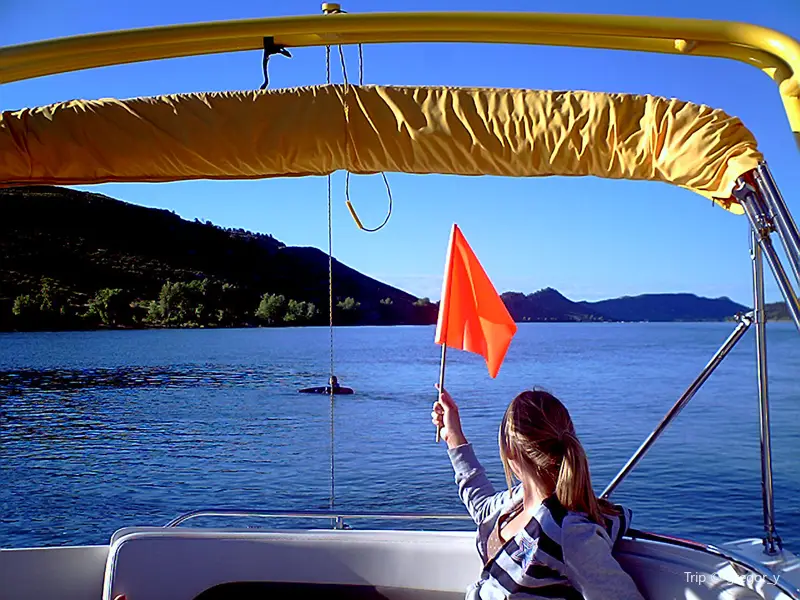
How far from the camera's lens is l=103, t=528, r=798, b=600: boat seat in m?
2.44

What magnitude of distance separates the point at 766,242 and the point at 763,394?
543 mm

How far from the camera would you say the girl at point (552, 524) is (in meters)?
1.81

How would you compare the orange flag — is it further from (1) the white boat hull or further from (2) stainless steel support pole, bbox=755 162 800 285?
(2) stainless steel support pole, bbox=755 162 800 285

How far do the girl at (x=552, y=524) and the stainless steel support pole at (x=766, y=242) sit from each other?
19.9 inches

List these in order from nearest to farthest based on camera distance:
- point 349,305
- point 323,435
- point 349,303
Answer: point 323,435
point 349,303
point 349,305

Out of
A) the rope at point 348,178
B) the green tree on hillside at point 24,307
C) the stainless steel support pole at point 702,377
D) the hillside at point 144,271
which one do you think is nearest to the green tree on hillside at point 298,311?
the hillside at point 144,271

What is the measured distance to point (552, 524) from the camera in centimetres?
182

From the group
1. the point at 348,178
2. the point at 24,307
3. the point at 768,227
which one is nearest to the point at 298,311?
the point at 24,307

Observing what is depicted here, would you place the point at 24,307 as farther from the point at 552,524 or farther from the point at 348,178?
the point at 552,524

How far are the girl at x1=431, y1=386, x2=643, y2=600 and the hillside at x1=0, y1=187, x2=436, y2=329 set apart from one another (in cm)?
4264

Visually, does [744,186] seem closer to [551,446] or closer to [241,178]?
[551,446]

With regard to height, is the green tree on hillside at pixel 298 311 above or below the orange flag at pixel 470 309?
above

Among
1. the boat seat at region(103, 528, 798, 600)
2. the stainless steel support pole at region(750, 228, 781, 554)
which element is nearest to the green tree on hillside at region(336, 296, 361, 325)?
the boat seat at region(103, 528, 798, 600)

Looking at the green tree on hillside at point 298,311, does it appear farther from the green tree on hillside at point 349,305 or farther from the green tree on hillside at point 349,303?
the green tree on hillside at point 349,303
